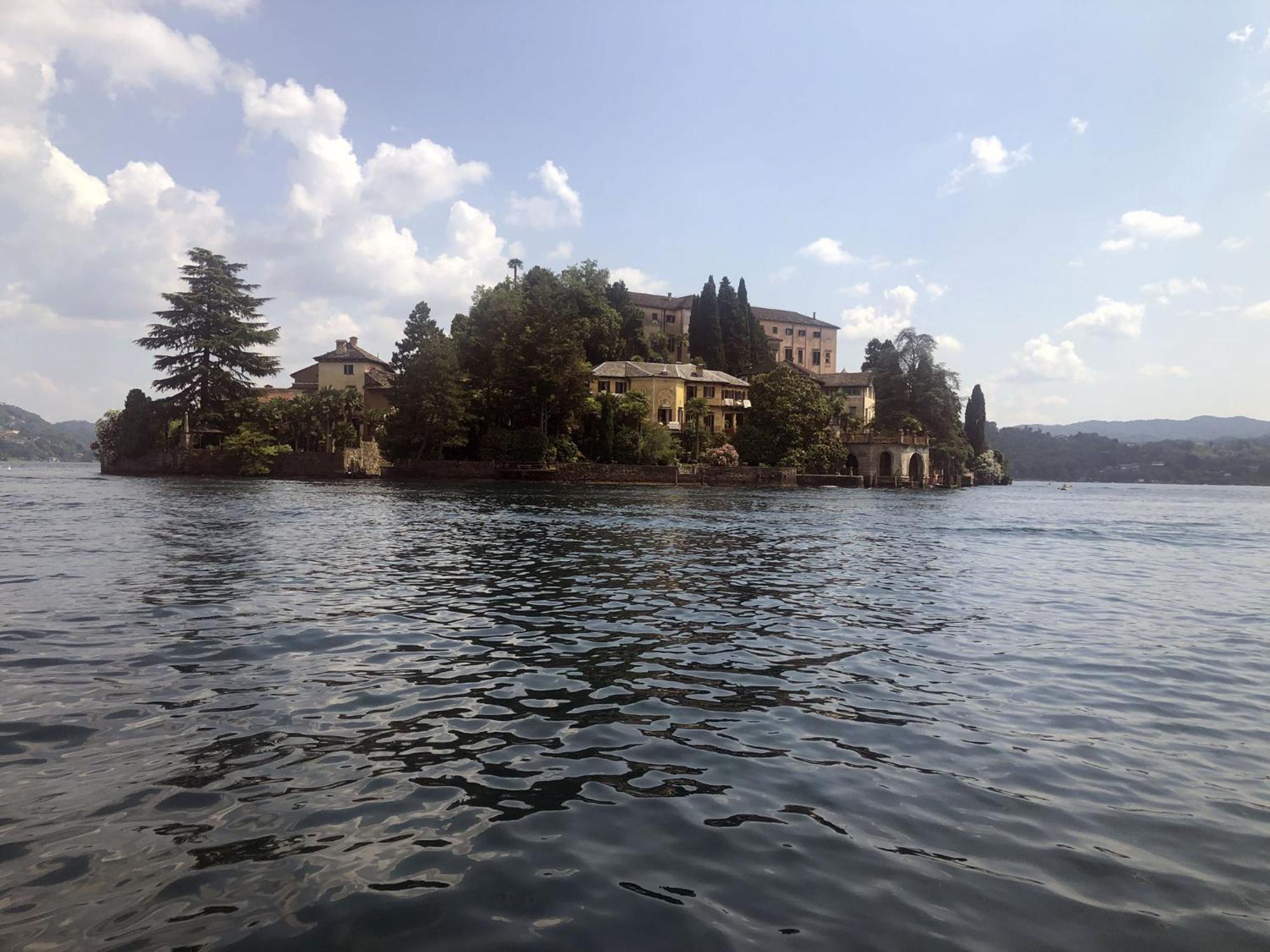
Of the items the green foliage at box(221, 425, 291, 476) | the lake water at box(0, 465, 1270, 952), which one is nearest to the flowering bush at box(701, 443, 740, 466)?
the green foliage at box(221, 425, 291, 476)

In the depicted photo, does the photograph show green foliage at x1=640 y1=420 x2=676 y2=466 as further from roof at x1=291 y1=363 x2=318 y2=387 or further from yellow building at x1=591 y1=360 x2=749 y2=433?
roof at x1=291 y1=363 x2=318 y2=387

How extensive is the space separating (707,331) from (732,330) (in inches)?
181

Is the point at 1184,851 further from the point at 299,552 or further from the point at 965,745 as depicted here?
the point at 299,552

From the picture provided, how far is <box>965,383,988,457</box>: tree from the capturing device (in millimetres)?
150875

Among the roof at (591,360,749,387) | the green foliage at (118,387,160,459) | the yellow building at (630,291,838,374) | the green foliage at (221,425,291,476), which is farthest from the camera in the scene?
the yellow building at (630,291,838,374)

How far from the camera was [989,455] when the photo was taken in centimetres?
14962

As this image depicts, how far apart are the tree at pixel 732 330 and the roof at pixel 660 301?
850 cm

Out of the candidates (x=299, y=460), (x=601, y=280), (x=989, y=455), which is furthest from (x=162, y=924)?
(x=989, y=455)

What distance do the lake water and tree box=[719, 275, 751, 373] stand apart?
112689 millimetres

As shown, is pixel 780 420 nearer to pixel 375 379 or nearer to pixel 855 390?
pixel 855 390

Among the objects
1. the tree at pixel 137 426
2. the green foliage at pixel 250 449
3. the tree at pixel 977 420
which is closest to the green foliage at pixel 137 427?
the tree at pixel 137 426

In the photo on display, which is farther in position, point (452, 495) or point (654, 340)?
point (654, 340)

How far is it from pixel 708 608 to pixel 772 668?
4604 millimetres

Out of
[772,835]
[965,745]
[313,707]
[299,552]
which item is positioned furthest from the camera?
[299,552]
